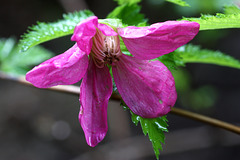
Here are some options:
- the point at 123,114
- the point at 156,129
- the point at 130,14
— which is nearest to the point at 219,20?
the point at 156,129

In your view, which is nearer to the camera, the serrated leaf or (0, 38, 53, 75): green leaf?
the serrated leaf

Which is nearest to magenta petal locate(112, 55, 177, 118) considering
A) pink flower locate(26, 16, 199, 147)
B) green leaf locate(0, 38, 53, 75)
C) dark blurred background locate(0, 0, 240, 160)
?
pink flower locate(26, 16, 199, 147)

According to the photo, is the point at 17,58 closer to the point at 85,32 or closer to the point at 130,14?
the point at 130,14

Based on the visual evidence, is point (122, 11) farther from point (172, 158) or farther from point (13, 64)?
point (172, 158)

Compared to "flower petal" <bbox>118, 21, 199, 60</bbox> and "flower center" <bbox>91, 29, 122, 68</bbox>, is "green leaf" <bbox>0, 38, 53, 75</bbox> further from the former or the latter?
"flower petal" <bbox>118, 21, 199, 60</bbox>

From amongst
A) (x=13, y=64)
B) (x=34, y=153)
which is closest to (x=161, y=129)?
(x=13, y=64)

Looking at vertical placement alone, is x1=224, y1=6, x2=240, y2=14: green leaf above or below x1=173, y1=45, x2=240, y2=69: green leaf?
above

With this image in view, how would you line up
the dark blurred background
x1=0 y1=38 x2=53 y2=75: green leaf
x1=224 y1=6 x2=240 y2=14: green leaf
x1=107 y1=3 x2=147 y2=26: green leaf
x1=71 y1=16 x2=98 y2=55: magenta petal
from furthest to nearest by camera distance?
the dark blurred background
x1=0 y1=38 x2=53 y2=75: green leaf
x1=107 y1=3 x2=147 y2=26: green leaf
x1=224 y1=6 x2=240 y2=14: green leaf
x1=71 y1=16 x2=98 y2=55: magenta petal
